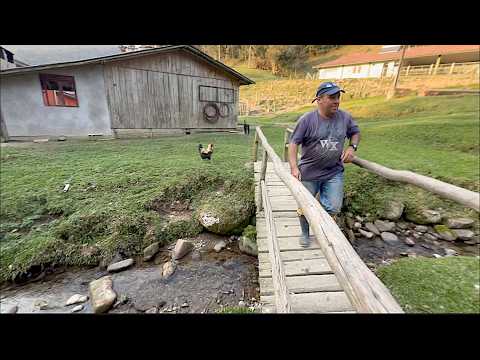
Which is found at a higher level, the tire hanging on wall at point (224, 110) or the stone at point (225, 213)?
the tire hanging on wall at point (224, 110)

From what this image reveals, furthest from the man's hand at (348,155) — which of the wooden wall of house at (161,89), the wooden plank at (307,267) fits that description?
the wooden wall of house at (161,89)

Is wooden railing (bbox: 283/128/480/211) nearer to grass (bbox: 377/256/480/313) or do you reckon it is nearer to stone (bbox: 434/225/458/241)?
grass (bbox: 377/256/480/313)

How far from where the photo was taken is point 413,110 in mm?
14133

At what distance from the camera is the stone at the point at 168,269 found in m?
3.90

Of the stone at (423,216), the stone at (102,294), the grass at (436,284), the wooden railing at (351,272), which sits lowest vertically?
the stone at (102,294)

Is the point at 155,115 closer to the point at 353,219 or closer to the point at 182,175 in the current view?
the point at 182,175

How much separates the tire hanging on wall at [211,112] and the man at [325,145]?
425 inches

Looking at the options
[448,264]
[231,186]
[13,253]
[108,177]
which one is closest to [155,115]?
[108,177]

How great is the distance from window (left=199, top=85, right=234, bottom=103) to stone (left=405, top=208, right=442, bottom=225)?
412 inches

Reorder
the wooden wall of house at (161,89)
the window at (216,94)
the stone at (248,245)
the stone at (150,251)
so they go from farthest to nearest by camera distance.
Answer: the window at (216,94) → the wooden wall of house at (161,89) → the stone at (248,245) → the stone at (150,251)

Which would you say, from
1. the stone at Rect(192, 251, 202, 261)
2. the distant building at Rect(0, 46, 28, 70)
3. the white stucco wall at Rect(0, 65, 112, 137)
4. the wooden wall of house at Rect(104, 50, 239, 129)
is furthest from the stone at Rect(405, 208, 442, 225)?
the distant building at Rect(0, 46, 28, 70)

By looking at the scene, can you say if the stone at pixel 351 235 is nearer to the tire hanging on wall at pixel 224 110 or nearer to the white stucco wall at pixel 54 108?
the tire hanging on wall at pixel 224 110

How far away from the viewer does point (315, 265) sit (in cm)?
242
